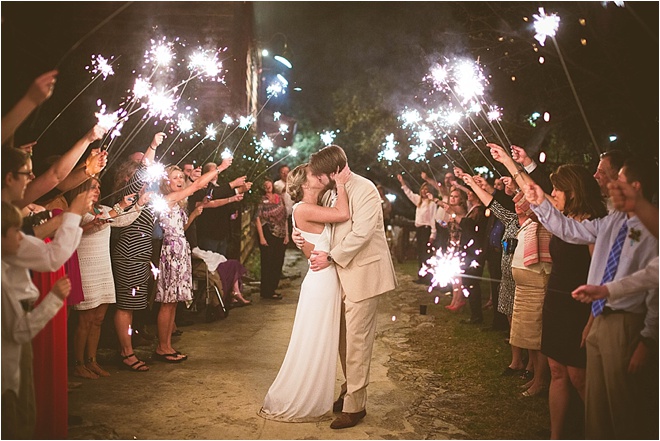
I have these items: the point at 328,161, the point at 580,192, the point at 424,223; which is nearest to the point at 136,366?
the point at 328,161

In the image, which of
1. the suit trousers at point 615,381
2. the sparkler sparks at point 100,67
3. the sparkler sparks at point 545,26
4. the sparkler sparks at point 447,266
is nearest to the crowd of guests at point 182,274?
the suit trousers at point 615,381

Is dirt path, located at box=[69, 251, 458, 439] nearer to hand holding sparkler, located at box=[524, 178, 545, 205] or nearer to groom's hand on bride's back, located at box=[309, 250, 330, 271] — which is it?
groom's hand on bride's back, located at box=[309, 250, 330, 271]

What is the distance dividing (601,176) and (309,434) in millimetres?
2860

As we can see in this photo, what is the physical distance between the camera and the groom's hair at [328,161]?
5266 millimetres

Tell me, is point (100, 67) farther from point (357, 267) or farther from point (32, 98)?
point (32, 98)

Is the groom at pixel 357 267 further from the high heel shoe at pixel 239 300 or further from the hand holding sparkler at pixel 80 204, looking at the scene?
the high heel shoe at pixel 239 300

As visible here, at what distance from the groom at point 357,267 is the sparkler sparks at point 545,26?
4177 mm

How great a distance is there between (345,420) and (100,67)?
21.8 ft

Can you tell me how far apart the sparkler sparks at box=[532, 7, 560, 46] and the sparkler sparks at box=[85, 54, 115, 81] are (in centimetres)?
602

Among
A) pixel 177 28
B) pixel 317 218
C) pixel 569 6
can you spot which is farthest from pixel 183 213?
pixel 177 28

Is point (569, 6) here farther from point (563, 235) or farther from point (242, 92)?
point (242, 92)

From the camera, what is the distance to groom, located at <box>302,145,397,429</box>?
514 cm

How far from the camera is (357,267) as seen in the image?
17.1 ft

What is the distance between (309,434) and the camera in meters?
4.91
